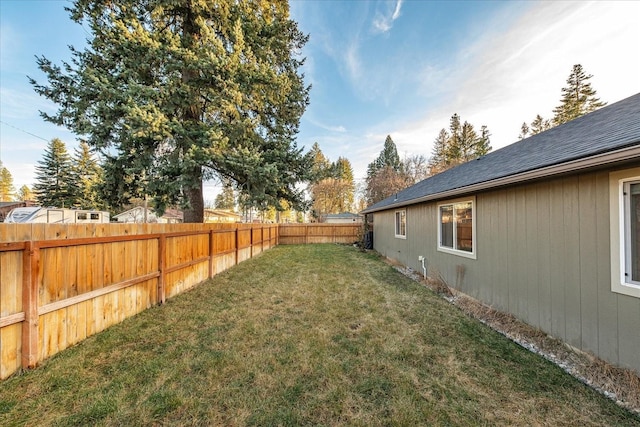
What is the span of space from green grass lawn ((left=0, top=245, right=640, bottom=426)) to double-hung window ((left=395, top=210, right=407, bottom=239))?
511 cm

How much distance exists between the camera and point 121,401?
2111mm

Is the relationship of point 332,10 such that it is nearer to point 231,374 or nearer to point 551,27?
point 551,27

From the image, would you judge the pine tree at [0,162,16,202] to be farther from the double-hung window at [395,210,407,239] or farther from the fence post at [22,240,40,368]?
the double-hung window at [395,210,407,239]

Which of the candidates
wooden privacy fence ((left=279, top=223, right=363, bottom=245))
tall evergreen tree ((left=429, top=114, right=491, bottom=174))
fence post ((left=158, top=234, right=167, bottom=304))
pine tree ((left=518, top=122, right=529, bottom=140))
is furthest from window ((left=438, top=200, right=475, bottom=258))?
pine tree ((left=518, top=122, right=529, bottom=140))

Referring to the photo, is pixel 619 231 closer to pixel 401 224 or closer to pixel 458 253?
pixel 458 253

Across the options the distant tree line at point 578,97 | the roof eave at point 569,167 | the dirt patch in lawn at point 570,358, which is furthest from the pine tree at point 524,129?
the dirt patch in lawn at point 570,358

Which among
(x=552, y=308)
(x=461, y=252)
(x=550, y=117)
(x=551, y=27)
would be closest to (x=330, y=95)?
(x=551, y=27)

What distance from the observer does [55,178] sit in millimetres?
25375

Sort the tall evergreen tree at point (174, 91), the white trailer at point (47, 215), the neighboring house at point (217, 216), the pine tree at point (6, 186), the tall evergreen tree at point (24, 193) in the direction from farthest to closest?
the tall evergreen tree at point (24, 193) → the pine tree at point (6, 186) → the neighboring house at point (217, 216) → the white trailer at point (47, 215) → the tall evergreen tree at point (174, 91)

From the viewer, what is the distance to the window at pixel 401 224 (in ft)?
30.1

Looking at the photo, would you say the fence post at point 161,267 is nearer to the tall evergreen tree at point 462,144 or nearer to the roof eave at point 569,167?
the roof eave at point 569,167

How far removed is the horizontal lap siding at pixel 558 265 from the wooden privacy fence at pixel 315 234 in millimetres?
12812

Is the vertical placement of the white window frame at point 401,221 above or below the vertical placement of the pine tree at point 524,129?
below

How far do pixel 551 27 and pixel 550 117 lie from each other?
1079 inches
